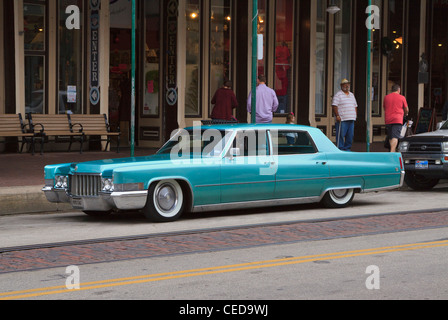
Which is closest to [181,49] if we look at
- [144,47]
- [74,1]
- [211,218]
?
[144,47]

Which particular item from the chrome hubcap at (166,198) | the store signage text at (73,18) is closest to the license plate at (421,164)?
the chrome hubcap at (166,198)

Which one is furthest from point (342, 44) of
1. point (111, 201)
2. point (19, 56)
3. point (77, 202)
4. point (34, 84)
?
point (111, 201)

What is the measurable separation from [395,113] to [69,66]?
8.03 metres

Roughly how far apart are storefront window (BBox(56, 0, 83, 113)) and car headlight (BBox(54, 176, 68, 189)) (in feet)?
30.2

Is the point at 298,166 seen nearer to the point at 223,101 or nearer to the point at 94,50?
the point at 223,101

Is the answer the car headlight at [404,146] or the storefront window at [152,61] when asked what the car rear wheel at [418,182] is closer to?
the car headlight at [404,146]

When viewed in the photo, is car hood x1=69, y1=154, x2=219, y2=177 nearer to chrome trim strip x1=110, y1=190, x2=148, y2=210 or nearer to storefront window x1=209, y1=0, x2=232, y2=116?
chrome trim strip x1=110, y1=190, x2=148, y2=210

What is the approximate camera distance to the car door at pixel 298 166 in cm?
1185

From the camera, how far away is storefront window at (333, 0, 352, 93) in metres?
26.0

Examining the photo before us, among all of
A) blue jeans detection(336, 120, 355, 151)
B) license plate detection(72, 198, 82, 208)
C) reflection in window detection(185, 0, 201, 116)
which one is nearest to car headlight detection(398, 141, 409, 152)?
blue jeans detection(336, 120, 355, 151)

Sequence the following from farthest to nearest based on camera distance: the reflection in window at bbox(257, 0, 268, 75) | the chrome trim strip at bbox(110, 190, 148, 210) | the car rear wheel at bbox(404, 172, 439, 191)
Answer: the reflection in window at bbox(257, 0, 268, 75) < the car rear wheel at bbox(404, 172, 439, 191) < the chrome trim strip at bbox(110, 190, 148, 210)

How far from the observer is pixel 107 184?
34.4 ft

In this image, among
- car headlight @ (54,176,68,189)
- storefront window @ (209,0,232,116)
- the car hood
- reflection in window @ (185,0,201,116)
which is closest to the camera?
the car hood

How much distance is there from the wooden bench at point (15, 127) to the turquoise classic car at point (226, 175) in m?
7.37
